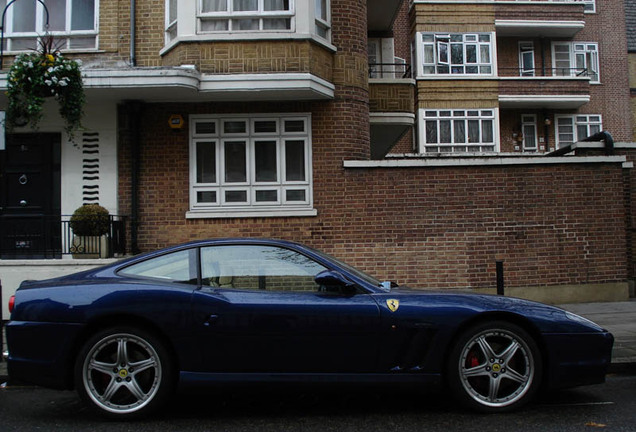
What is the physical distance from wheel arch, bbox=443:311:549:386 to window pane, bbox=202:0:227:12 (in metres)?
7.83

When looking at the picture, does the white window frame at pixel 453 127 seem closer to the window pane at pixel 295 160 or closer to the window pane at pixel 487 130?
the window pane at pixel 487 130

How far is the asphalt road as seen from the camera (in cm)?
436

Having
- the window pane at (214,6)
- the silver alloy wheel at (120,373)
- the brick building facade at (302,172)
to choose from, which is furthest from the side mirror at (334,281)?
the window pane at (214,6)

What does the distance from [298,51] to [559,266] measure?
5.91 meters

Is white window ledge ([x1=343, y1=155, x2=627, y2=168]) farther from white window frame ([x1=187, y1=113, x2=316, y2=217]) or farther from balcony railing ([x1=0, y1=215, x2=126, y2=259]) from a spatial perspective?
balcony railing ([x1=0, y1=215, x2=126, y2=259])

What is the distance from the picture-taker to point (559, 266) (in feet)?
34.2

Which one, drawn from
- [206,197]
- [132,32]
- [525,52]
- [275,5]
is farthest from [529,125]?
[132,32]

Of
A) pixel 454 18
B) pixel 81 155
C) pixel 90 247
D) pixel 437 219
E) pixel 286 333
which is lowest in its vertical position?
pixel 286 333

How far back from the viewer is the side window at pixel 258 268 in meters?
4.74

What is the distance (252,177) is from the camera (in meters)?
10.6

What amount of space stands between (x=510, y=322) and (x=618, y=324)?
4.75m

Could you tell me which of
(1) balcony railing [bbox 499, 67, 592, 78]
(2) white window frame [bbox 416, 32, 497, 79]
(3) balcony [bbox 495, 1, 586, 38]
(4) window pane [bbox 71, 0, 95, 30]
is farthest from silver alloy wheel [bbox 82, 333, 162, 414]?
(1) balcony railing [bbox 499, 67, 592, 78]

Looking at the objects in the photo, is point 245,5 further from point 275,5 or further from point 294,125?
point 294,125

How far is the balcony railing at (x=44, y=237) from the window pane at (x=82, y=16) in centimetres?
359
